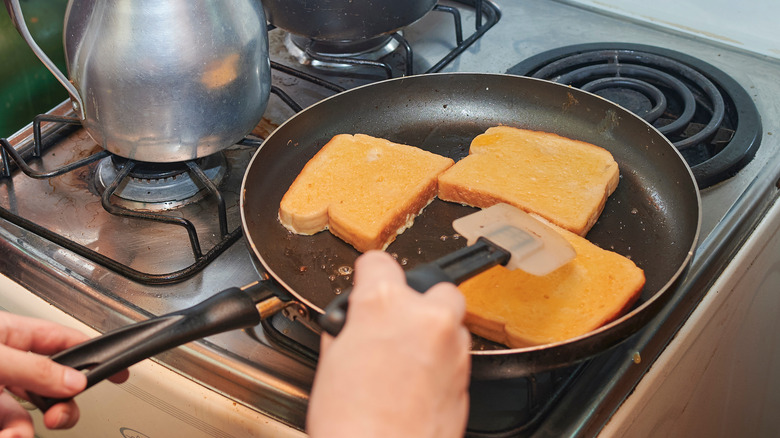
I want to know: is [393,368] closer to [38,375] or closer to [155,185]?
[38,375]

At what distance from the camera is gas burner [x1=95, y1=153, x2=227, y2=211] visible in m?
1.07

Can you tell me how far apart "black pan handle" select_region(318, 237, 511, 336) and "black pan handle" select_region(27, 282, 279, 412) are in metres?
0.09

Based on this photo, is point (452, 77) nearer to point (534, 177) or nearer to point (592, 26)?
point (534, 177)

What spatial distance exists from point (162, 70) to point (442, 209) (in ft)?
1.58

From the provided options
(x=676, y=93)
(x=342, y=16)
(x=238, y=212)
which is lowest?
(x=238, y=212)

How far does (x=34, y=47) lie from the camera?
0.90 metres

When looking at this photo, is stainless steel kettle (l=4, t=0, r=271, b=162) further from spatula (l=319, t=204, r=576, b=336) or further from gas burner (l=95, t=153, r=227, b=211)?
spatula (l=319, t=204, r=576, b=336)

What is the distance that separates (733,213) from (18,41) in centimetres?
157

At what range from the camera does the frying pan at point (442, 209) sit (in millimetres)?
691

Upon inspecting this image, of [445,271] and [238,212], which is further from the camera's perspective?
[238,212]

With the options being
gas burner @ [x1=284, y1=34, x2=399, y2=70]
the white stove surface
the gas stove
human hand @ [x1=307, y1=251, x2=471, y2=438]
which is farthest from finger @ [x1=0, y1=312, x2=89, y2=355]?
A: the white stove surface

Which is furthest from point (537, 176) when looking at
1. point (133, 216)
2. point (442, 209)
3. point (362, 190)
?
point (133, 216)

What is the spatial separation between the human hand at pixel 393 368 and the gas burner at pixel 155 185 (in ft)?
2.11

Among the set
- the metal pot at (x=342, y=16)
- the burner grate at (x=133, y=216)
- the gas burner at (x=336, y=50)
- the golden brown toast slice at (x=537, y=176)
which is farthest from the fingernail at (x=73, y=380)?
the gas burner at (x=336, y=50)
